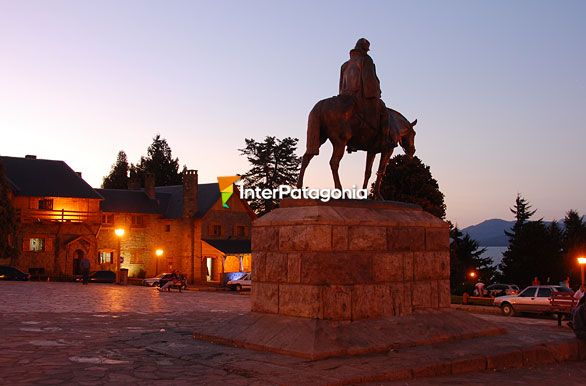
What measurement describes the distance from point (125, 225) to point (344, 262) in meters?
49.2

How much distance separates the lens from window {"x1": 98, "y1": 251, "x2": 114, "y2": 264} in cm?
5516

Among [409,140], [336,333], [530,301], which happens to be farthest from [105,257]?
[336,333]

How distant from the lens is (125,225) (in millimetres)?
56938

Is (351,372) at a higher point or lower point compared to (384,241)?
lower

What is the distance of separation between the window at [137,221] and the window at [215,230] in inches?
A: 257

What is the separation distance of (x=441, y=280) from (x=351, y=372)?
4391 millimetres

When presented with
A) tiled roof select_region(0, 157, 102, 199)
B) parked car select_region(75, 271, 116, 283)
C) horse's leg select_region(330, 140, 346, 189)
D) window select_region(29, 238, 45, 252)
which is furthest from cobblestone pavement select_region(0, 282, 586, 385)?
tiled roof select_region(0, 157, 102, 199)

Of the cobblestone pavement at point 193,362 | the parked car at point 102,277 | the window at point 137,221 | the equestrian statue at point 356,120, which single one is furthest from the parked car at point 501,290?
the window at point 137,221

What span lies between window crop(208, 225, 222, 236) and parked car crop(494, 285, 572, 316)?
33.7 meters

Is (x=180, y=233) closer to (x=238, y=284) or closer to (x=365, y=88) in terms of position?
(x=238, y=284)

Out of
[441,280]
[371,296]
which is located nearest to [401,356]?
[371,296]

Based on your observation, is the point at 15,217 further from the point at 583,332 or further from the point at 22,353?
the point at 583,332

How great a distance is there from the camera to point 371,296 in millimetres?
10562

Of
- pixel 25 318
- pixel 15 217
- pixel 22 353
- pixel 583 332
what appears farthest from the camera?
pixel 15 217
